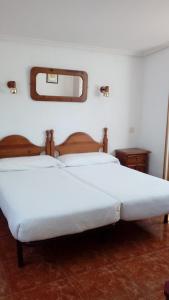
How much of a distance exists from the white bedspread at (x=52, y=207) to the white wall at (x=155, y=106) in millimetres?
1956

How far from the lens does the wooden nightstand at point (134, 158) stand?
13.7 feet

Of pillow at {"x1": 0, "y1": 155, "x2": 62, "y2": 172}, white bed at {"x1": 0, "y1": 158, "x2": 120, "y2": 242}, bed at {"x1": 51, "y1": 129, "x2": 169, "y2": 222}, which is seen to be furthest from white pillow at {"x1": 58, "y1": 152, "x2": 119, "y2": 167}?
white bed at {"x1": 0, "y1": 158, "x2": 120, "y2": 242}

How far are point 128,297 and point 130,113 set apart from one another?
3.25m

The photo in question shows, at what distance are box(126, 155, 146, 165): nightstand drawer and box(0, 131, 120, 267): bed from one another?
4.34 feet

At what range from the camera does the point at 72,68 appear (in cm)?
397

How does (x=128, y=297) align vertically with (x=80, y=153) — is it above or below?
below

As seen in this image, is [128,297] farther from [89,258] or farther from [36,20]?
[36,20]

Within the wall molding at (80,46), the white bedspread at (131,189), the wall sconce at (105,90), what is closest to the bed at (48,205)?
the white bedspread at (131,189)

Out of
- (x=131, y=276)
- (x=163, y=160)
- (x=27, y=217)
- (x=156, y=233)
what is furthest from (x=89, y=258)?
(x=163, y=160)

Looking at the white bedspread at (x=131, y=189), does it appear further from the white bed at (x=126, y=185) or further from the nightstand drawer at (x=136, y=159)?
the nightstand drawer at (x=136, y=159)

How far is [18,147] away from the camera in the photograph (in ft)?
12.3

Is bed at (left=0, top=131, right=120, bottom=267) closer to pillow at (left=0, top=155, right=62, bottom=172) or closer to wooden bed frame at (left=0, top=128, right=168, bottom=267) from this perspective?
pillow at (left=0, top=155, right=62, bottom=172)

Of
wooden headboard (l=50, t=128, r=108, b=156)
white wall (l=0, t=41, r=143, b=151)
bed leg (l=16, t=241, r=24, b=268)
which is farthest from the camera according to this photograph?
wooden headboard (l=50, t=128, r=108, b=156)

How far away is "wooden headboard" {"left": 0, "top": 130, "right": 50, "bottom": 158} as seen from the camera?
3.66m
